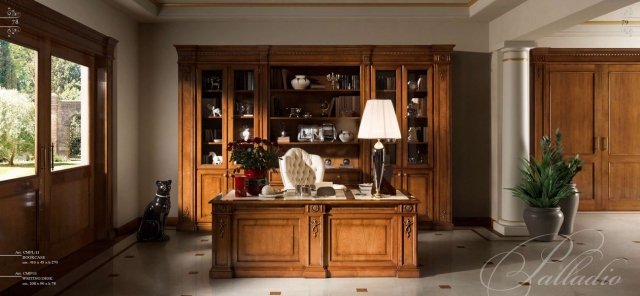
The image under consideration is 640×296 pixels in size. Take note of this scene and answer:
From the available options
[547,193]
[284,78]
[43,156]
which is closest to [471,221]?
[547,193]

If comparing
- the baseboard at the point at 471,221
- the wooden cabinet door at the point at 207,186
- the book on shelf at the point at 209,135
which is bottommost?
the baseboard at the point at 471,221

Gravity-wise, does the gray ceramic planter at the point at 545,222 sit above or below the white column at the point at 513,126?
below

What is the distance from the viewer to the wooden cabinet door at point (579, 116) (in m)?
8.45

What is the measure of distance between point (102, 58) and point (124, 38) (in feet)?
2.28

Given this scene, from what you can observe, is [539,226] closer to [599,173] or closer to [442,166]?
[442,166]

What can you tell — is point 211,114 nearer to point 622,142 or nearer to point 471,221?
point 471,221

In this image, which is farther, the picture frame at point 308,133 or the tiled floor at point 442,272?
the picture frame at point 308,133

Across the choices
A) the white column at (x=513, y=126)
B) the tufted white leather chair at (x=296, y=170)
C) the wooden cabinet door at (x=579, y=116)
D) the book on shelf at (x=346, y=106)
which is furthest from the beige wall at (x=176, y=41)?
the tufted white leather chair at (x=296, y=170)

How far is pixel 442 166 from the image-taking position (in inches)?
294

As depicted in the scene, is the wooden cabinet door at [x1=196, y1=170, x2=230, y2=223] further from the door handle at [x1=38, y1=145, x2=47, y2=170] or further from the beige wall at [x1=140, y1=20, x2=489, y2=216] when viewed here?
the door handle at [x1=38, y1=145, x2=47, y2=170]

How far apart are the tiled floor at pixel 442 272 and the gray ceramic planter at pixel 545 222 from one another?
0.12 m

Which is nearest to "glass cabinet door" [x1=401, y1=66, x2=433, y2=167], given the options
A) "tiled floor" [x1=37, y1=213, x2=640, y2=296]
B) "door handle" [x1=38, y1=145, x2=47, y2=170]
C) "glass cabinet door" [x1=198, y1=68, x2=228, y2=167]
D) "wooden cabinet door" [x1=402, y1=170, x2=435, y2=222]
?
"wooden cabinet door" [x1=402, y1=170, x2=435, y2=222]

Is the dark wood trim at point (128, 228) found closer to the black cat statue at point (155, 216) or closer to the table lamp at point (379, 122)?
the black cat statue at point (155, 216)

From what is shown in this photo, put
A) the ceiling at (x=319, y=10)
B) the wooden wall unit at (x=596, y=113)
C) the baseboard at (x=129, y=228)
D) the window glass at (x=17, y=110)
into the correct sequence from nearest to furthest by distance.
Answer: the window glass at (x=17, y=110), the baseboard at (x=129, y=228), the ceiling at (x=319, y=10), the wooden wall unit at (x=596, y=113)
